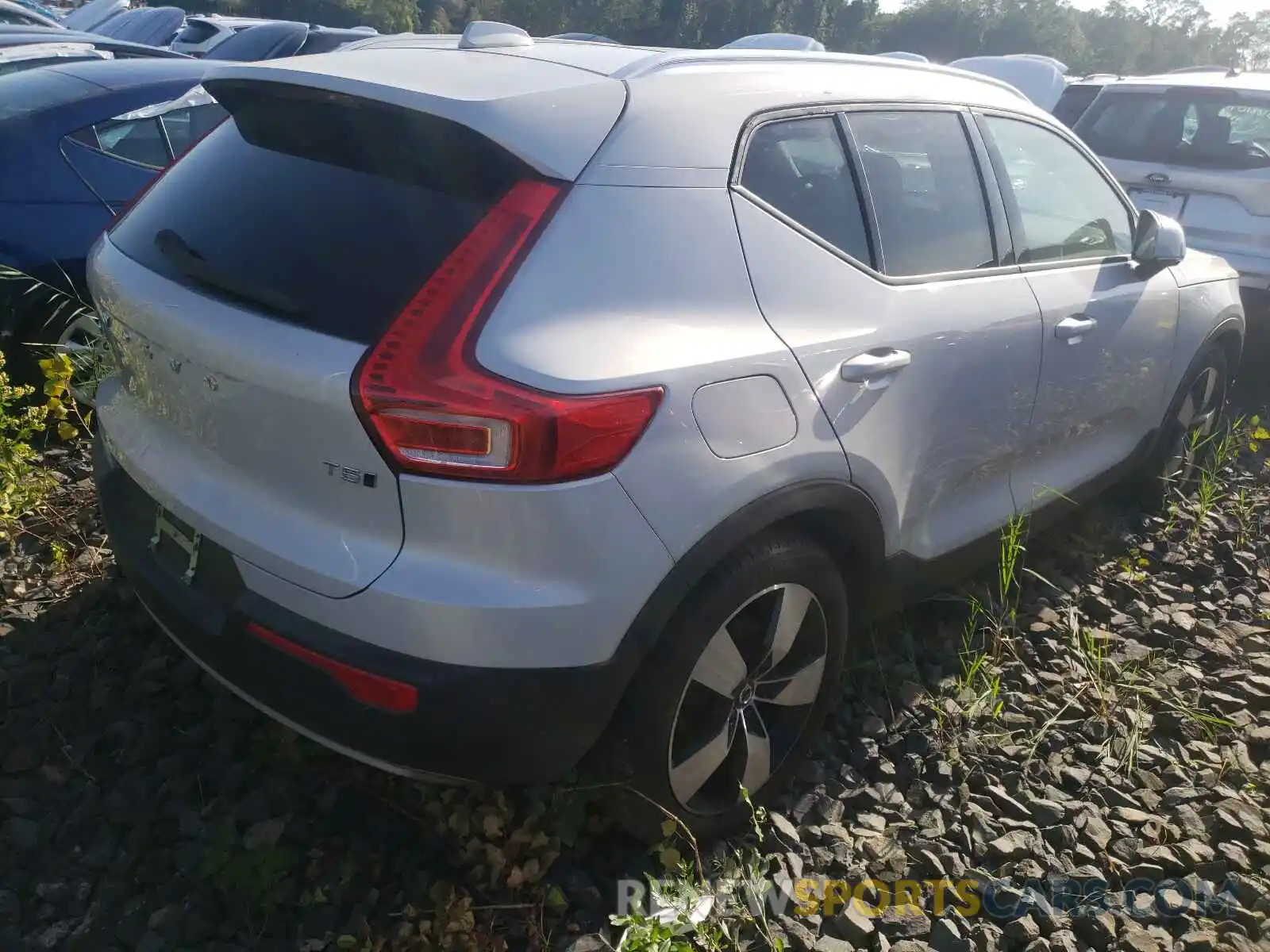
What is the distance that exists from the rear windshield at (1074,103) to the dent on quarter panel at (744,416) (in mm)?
6333

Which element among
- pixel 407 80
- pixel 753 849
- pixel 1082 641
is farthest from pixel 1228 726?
pixel 407 80

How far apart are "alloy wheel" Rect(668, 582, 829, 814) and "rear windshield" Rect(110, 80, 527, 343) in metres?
1.01

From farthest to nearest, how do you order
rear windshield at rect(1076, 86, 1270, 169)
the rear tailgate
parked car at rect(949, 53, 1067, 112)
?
1. parked car at rect(949, 53, 1067, 112)
2. rear windshield at rect(1076, 86, 1270, 169)
3. the rear tailgate

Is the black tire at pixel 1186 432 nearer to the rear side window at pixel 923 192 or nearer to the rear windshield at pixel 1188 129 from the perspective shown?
the rear side window at pixel 923 192

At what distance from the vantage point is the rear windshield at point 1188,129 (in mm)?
6148

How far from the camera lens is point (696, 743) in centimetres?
233

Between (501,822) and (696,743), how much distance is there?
1.70 ft

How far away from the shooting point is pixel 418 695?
6.18ft

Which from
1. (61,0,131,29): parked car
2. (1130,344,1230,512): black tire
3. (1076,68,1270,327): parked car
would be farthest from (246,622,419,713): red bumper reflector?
(61,0,131,29): parked car

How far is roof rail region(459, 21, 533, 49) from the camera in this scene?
8.39ft

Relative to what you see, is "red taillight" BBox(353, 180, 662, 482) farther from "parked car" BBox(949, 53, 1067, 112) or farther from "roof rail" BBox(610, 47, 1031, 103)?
"parked car" BBox(949, 53, 1067, 112)

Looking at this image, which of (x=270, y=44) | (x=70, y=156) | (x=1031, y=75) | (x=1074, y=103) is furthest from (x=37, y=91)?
(x=1031, y=75)

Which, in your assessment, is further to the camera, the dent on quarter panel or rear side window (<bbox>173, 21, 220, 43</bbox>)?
rear side window (<bbox>173, 21, 220, 43</bbox>)

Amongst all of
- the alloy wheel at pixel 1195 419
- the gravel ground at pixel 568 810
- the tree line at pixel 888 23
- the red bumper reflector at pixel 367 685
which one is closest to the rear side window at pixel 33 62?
the gravel ground at pixel 568 810
